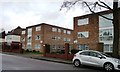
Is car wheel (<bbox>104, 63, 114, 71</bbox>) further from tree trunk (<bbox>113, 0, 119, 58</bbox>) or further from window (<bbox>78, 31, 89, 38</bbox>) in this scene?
window (<bbox>78, 31, 89, 38</bbox>)

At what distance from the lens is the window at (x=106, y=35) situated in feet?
121

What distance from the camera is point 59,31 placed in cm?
6316

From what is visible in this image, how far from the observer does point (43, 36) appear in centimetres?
5738

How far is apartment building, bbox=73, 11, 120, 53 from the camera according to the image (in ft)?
122

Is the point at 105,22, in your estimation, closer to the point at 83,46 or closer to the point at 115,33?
the point at 83,46

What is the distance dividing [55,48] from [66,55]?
6.19 metres

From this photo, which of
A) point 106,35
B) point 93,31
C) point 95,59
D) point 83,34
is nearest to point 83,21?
point 83,34

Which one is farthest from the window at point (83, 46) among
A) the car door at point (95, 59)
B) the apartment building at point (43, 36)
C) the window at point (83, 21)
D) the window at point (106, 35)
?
the car door at point (95, 59)

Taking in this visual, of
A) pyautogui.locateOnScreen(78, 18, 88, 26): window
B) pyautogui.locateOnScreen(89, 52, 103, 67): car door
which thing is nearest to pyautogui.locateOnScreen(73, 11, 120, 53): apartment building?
pyautogui.locateOnScreen(78, 18, 88, 26): window

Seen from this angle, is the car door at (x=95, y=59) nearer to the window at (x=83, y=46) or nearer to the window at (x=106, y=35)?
the window at (x=106, y=35)

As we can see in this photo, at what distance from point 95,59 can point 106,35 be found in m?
21.8

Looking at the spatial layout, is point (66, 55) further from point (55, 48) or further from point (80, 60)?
point (80, 60)

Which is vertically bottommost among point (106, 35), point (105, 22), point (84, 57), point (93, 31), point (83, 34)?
point (84, 57)

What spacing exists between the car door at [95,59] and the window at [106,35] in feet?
67.8
